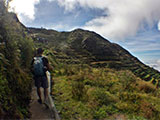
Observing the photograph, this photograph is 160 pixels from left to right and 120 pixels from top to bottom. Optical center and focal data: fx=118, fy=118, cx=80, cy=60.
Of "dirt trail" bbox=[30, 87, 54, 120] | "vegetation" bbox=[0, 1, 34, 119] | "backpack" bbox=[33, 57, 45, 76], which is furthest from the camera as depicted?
"backpack" bbox=[33, 57, 45, 76]

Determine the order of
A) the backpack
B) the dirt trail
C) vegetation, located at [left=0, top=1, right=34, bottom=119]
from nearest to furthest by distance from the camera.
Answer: vegetation, located at [left=0, top=1, right=34, bottom=119] < the dirt trail < the backpack

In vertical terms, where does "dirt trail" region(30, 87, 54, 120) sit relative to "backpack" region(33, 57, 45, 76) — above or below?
below

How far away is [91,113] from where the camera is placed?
4.05 m

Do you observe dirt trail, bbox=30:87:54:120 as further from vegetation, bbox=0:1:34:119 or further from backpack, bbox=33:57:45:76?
backpack, bbox=33:57:45:76

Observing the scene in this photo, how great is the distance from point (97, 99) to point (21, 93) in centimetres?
297

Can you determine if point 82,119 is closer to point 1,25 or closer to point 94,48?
point 1,25

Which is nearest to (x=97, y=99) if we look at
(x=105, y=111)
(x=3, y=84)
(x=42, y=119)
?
(x=105, y=111)

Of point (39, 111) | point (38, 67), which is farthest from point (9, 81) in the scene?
point (39, 111)

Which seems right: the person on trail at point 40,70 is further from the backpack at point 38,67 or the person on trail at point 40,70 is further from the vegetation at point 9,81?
the vegetation at point 9,81

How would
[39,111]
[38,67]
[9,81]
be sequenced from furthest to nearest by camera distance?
[38,67] → [39,111] → [9,81]

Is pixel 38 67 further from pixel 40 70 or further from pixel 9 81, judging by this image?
pixel 9 81

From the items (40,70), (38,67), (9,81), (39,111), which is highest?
(38,67)

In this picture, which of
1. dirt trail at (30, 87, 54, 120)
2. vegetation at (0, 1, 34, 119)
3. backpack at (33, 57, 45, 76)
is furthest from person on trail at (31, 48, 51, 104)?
vegetation at (0, 1, 34, 119)

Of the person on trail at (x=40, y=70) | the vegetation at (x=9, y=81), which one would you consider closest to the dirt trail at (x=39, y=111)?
the person on trail at (x=40, y=70)
